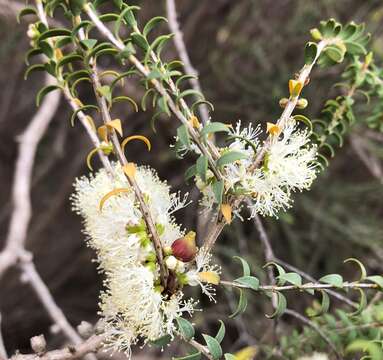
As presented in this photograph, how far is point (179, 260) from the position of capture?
0.57 meters

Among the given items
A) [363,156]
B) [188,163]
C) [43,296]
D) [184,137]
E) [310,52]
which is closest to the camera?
[184,137]

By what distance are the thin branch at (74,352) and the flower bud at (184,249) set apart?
0.13m

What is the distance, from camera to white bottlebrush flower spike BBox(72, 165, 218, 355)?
0.58 m

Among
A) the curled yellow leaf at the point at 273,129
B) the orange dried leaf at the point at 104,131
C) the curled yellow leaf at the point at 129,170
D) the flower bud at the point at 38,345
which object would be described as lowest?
the flower bud at the point at 38,345

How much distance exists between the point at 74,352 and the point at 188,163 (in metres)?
1.26

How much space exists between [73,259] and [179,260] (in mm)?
1452

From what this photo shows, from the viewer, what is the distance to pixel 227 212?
559mm

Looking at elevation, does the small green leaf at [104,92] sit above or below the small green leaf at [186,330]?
above

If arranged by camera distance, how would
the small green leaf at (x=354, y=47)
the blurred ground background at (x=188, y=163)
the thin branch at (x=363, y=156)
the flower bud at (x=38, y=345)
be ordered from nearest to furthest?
the flower bud at (x=38, y=345), the small green leaf at (x=354, y=47), the thin branch at (x=363, y=156), the blurred ground background at (x=188, y=163)

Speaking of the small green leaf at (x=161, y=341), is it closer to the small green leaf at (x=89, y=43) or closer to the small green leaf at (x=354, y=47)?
the small green leaf at (x=89, y=43)

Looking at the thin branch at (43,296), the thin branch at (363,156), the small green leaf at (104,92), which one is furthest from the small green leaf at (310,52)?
the thin branch at (363,156)

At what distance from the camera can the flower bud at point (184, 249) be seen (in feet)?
1.88

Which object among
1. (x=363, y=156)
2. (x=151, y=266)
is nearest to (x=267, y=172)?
(x=151, y=266)

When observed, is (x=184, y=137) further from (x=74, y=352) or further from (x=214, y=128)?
(x=74, y=352)
